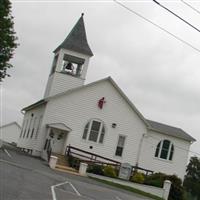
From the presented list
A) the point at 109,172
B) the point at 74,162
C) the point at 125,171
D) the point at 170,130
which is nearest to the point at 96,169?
the point at 109,172

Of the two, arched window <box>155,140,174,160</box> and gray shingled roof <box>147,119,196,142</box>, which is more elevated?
gray shingled roof <box>147,119,196,142</box>

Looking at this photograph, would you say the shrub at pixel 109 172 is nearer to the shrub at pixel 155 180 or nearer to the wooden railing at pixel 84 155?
the shrub at pixel 155 180

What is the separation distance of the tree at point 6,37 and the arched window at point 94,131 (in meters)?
10.1

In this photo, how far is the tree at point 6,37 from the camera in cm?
3709

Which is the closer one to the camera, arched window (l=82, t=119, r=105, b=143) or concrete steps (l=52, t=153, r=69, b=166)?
concrete steps (l=52, t=153, r=69, b=166)

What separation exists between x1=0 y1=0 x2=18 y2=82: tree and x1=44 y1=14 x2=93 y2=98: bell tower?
29.7ft

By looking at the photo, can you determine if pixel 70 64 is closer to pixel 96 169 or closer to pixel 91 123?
pixel 91 123

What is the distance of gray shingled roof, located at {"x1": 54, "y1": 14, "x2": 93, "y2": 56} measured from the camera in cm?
4784

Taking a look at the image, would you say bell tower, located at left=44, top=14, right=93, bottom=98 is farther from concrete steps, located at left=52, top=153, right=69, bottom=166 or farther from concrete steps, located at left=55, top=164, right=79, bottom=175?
concrete steps, located at left=55, top=164, right=79, bottom=175

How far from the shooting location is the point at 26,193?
17812mm

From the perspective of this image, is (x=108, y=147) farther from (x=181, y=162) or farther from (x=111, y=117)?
(x=181, y=162)

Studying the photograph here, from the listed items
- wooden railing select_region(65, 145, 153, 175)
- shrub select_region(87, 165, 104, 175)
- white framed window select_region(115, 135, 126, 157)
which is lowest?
shrub select_region(87, 165, 104, 175)

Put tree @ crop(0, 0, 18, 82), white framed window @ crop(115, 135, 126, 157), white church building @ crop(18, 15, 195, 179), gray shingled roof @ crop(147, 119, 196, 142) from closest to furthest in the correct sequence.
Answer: tree @ crop(0, 0, 18, 82), white church building @ crop(18, 15, 195, 179), white framed window @ crop(115, 135, 126, 157), gray shingled roof @ crop(147, 119, 196, 142)

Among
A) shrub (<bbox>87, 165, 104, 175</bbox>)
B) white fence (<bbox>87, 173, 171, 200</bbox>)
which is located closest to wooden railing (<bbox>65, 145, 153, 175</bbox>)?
shrub (<bbox>87, 165, 104, 175</bbox>)
